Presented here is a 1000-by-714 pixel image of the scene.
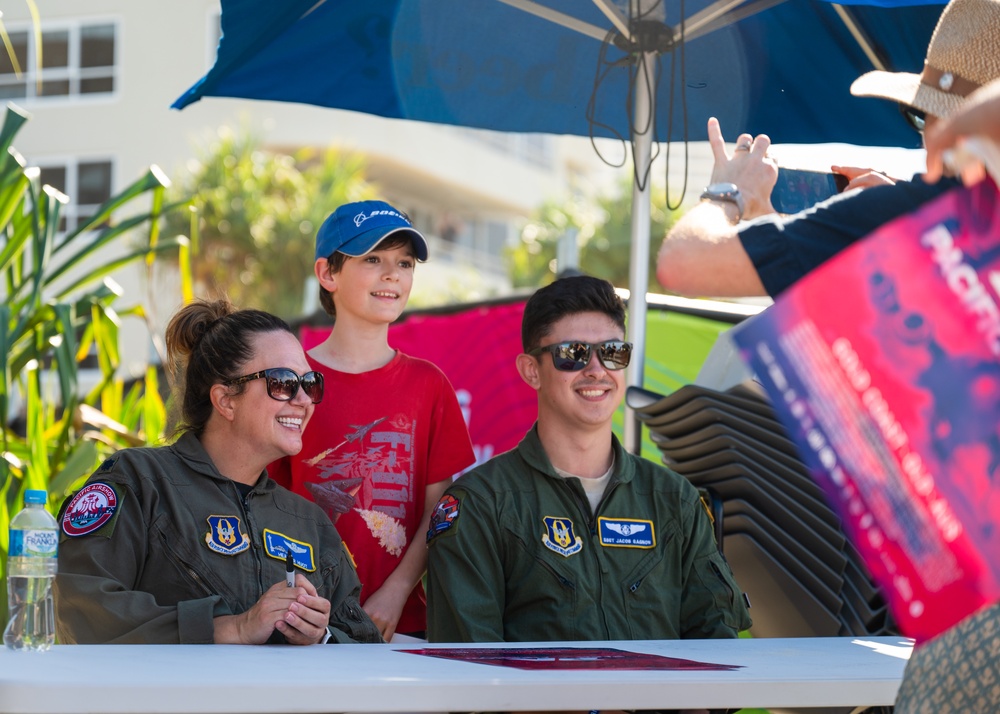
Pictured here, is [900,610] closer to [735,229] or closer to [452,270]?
[735,229]

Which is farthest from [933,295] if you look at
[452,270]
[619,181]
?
[452,270]

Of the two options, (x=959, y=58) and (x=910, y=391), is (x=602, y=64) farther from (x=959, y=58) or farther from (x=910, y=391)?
(x=910, y=391)

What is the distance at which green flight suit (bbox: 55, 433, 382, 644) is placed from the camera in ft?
8.73

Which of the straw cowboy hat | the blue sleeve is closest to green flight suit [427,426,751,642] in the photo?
the blue sleeve

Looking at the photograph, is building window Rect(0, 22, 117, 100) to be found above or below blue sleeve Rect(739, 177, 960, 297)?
above

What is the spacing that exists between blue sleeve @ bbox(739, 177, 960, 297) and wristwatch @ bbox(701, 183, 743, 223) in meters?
0.29

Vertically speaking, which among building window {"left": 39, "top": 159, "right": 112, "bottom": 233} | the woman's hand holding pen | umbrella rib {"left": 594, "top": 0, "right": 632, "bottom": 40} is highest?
building window {"left": 39, "top": 159, "right": 112, "bottom": 233}

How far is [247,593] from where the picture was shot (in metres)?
2.84

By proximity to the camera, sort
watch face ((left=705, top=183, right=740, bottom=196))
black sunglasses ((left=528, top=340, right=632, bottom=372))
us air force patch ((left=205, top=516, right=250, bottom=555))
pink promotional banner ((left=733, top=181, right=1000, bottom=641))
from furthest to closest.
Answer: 1. black sunglasses ((left=528, top=340, right=632, bottom=372))
2. us air force patch ((left=205, top=516, right=250, bottom=555))
3. watch face ((left=705, top=183, right=740, bottom=196))
4. pink promotional banner ((left=733, top=181, right=1000, bottom=641))

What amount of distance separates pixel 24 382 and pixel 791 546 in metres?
3.27

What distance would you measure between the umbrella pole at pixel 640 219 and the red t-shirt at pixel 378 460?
87 cm

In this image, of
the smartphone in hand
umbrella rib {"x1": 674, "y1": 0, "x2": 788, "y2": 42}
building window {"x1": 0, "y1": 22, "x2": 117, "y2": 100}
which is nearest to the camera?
the smartphone in hand

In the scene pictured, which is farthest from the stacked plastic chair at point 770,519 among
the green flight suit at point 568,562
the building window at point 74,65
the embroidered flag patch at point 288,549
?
the building window at point 74,65

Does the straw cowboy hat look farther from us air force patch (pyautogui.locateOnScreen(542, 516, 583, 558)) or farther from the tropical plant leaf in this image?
the tropical plant leaf
